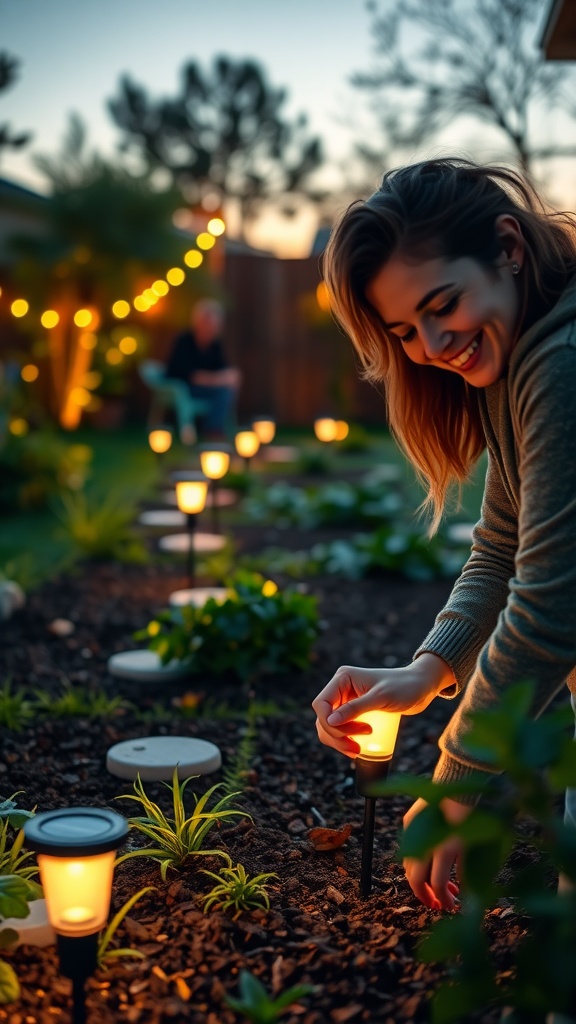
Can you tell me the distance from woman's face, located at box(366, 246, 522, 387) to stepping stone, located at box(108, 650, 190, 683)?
8.28ft

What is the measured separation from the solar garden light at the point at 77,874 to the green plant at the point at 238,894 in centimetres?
42

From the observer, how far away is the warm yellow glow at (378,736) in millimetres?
1989

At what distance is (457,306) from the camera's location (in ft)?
5.50

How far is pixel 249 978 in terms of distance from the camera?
1519 mm

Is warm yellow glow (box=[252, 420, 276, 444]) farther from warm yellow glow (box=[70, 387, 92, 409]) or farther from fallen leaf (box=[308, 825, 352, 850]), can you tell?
fallen leaf (box=[308, 825, 352, 850])

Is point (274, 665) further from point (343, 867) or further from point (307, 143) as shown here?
point (307, 143)

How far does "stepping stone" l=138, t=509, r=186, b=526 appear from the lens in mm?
7805

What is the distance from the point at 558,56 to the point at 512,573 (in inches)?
114

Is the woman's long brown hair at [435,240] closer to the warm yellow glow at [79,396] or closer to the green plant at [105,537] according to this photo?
the green plant at [105,537]

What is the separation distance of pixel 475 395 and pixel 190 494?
340 centimetres

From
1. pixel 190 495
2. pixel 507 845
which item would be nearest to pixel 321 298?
pixel 190 495

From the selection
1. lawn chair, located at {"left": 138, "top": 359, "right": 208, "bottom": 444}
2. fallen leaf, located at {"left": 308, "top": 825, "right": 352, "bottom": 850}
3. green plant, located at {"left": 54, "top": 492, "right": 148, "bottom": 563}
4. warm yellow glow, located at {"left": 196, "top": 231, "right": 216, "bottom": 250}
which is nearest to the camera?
fallen leaf, located at {"left": 308, "top": 825, "right": 352, "bottom": 850}

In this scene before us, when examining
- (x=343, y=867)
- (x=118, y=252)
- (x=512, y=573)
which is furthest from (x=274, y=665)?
(x=118, y=252)

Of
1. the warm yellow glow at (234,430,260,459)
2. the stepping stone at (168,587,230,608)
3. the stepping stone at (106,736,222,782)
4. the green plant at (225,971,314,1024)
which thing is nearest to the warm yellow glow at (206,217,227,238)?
the stepping stone at (168,587,230,608)
